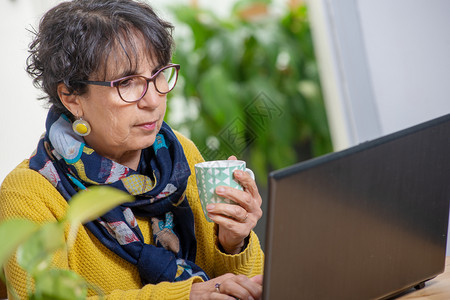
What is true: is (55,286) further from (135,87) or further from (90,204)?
(135,87)

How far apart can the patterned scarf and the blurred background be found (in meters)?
0.72

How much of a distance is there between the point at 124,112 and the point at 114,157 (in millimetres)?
183

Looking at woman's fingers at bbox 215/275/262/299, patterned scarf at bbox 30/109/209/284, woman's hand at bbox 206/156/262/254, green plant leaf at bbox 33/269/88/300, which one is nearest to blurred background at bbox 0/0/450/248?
patterned scarf at bbox 30/109/209/284

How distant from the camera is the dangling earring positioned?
1281 millimetres

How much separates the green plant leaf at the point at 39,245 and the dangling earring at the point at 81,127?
2.64 ft

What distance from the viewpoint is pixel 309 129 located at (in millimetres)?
2881

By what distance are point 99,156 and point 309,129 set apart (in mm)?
1751

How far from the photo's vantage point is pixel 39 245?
1.60ft

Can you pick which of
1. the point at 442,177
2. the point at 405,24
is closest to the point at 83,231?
the point at 442,177

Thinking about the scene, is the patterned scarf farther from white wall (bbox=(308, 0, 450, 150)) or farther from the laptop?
white wall (bbox=(308, 0, 450, 150))

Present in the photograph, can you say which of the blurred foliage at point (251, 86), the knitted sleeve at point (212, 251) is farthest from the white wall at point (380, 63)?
the knitted sleeve at point (212, 251)

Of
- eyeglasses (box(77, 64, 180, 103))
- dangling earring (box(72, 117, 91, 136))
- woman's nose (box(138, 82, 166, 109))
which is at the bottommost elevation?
dangling earring (box(72, 117, 91, 136))

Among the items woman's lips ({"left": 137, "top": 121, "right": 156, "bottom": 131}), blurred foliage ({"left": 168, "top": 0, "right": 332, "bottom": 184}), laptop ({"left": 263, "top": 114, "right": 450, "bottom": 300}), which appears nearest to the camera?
laptop ({"left": 263, "top": 114, "right": 450, "bottom": 300})

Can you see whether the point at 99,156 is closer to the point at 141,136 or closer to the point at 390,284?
the point at 141,136
